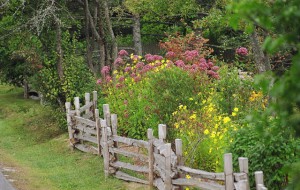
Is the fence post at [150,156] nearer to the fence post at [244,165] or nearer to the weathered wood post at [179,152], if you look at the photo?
the weathered wood post at [179,152]

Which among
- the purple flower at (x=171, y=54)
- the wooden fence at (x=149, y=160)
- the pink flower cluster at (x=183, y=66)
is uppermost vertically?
the purple flower at (x=171, y=54)

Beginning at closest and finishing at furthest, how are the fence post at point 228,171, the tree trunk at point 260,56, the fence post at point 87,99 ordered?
the fence post at point 228,171
the tree trunk at point 260,56
the fence post at point 87,99

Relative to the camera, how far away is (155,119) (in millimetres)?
14555

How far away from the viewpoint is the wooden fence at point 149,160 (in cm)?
880

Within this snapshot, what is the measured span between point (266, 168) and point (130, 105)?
23.6 feet

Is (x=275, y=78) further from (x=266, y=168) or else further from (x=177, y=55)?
(x=177, y=55)

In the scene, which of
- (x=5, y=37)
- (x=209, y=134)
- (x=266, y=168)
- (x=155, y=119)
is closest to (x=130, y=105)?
(x=155, y=119)

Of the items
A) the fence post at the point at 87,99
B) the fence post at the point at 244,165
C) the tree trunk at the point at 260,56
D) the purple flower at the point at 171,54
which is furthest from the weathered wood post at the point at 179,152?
the fence post at the point at 87,99

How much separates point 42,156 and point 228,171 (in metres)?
8.97

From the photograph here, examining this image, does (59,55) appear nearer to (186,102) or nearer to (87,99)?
(87,99)

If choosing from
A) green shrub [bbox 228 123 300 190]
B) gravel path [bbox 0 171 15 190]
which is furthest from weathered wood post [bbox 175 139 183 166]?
gravel path [bbox 0 171 15 190]

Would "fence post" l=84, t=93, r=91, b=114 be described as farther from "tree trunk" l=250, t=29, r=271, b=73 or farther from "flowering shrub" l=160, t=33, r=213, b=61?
"tree trunk" l=250, t=29, r=271, b=73

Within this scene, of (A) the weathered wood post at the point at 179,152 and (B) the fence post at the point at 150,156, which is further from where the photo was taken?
(B) the fence post at the point at 150,156

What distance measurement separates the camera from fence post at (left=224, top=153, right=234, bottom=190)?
341 inches
